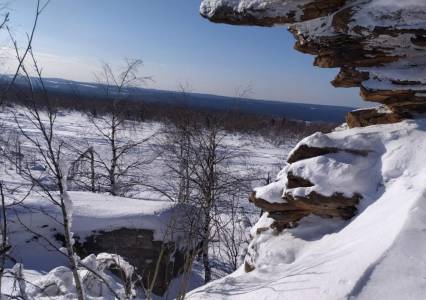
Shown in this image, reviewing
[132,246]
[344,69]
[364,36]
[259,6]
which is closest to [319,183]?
[344,69]

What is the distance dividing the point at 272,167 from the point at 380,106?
23178 mm

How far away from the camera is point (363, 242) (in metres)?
3.04

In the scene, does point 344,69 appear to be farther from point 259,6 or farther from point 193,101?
point 193,101

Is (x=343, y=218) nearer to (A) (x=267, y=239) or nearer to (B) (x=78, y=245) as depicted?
(A) (x=267, y=239)

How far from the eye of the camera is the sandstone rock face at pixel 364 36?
13.1ft

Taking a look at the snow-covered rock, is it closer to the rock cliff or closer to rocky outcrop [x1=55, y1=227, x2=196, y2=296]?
rocky outcrop [x1=55, y1=227, x2=196, y2=296]

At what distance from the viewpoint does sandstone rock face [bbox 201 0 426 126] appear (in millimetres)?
4008

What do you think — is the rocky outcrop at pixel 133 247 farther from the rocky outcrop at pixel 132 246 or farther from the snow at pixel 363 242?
the snow at pixel 363 242

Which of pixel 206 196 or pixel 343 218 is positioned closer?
pixel 343 218

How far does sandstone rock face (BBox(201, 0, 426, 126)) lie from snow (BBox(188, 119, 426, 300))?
407mm

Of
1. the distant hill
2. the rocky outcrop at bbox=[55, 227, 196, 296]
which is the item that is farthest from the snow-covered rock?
the distant hill

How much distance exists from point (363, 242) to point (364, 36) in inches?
92.7

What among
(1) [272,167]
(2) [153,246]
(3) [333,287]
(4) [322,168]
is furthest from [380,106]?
(1) [272,167]

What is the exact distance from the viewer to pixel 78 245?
9367mm
